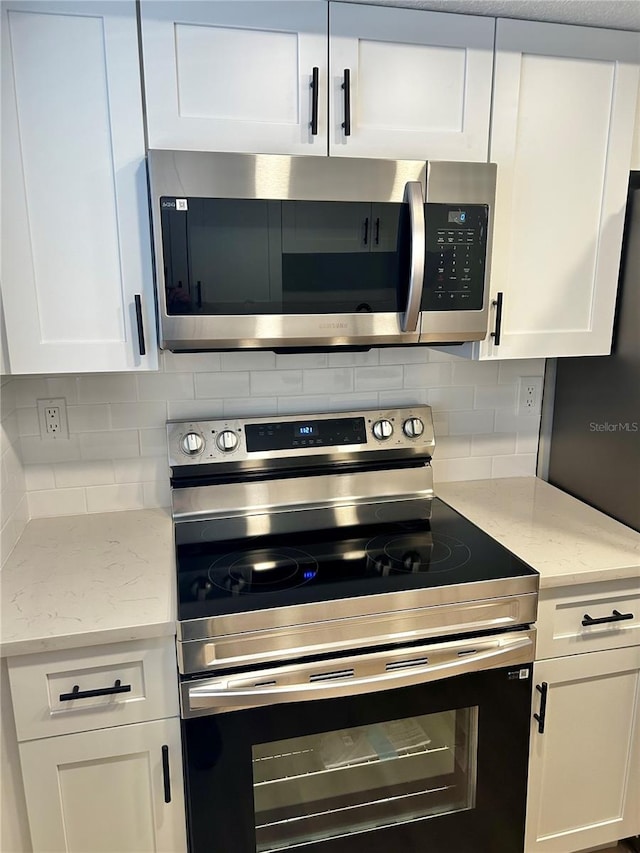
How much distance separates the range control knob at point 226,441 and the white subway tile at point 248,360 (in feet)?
0.63

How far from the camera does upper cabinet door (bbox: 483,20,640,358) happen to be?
4.92 ft

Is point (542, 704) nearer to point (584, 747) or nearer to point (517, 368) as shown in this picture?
point (584, 747)

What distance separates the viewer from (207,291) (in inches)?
54.2

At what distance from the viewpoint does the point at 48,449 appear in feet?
5.68

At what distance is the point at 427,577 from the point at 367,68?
1.16 m

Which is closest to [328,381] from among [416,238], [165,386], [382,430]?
[382,430]

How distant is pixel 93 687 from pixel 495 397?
1.42m

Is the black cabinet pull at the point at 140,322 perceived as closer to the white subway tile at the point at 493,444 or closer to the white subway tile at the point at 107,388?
the white subway tile at the point at 107,388

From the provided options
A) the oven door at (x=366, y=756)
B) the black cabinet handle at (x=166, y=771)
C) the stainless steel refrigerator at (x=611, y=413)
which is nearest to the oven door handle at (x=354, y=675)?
the oven door at (x=366, y=756)

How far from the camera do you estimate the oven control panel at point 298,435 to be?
1738 mm

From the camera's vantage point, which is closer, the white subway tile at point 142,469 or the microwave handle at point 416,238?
the microwave handle at point 416,238

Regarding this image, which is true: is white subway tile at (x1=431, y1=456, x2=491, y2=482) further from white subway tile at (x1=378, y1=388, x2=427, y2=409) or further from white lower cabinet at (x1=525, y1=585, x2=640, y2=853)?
white lower cabinet at (x1=525, y1=585, x2=640, y2=853)

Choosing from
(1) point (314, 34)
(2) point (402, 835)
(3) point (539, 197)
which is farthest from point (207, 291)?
(2) point (402, 835)

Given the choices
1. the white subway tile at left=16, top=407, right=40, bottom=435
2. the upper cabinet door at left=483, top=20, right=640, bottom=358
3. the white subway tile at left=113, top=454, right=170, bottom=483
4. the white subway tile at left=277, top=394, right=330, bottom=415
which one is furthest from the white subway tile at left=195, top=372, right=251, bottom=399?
the upper cabinet door at left=483, top=20, right=640, bottom=358
